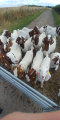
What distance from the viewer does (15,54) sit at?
4.39 m

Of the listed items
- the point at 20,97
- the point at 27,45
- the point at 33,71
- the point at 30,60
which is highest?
the point at 27,45

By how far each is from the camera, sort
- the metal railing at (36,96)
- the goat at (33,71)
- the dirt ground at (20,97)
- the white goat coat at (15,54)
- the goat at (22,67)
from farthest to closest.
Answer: the white goat coat at (15,54) < the goat at (22,67) < the goat at (33,71) < the dirt ground at (20,97) < the metal railing at (36,96)

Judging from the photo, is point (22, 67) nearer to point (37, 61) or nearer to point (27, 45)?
point (37, 61)

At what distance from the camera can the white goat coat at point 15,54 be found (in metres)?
4.06

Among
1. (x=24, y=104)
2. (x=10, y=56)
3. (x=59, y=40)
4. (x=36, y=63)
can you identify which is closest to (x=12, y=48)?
(x=10, y=56)

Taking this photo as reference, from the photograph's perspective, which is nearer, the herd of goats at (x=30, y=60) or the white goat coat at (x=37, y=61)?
the herd of goats at (x=30, y=60)

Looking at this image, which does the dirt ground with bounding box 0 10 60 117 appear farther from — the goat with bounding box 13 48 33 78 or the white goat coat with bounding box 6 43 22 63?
the white goat coat with bounding box 6 43 22 63

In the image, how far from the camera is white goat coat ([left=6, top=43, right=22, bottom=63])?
4059 mm

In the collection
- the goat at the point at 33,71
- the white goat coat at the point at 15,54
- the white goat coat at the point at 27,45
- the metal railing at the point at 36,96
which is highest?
the white goat coat at the point at 27,45

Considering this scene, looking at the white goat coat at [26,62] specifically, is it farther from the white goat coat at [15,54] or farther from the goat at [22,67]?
the white goat coat at [15,54]

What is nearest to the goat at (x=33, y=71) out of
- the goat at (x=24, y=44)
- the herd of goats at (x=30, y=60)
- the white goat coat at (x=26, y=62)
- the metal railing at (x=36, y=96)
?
the herd of goats at (x=30, y=60)

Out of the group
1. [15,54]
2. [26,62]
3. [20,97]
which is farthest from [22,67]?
[20,97]

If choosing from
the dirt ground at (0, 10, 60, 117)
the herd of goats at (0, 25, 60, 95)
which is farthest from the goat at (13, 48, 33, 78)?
the dirt ground at (0, 10, 60, 117)

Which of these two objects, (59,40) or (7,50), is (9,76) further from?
(59,40)
